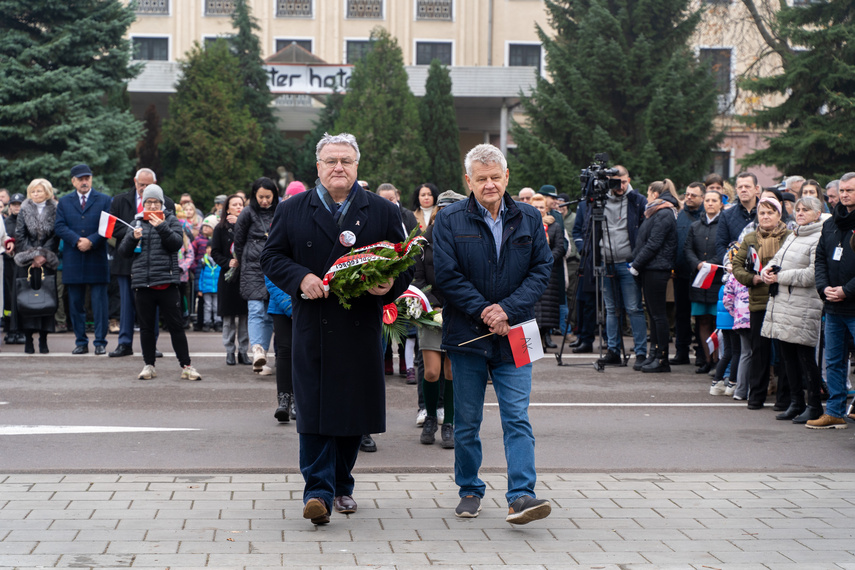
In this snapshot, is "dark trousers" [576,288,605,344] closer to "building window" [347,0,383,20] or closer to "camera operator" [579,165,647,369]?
"camera operator" [579,165,647,369]

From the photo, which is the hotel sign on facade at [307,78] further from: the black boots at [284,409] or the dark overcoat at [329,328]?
the dark overcoat at [329,328]

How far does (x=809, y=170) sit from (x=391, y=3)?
86.8 feet

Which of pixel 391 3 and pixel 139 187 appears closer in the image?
pixel 139 187

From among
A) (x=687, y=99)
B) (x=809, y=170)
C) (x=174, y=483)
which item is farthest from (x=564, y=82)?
(x=174, y=483)

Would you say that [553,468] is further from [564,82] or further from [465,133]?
[465,133]

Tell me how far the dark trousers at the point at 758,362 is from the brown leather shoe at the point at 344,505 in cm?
521

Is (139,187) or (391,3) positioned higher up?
(391,3)

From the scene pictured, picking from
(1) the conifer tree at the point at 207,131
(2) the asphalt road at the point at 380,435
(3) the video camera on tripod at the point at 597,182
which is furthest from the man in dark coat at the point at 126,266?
(1) the conifer tree at the point at 207,131

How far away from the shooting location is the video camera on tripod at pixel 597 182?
12195 millimetres

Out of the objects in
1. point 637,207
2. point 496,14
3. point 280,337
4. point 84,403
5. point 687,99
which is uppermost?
point 496,14

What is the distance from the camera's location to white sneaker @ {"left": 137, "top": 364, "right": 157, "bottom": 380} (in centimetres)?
1094

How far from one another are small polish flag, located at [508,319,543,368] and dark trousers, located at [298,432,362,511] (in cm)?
102

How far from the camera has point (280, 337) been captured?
341 inches

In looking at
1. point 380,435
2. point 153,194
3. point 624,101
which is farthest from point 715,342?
point 624,101
